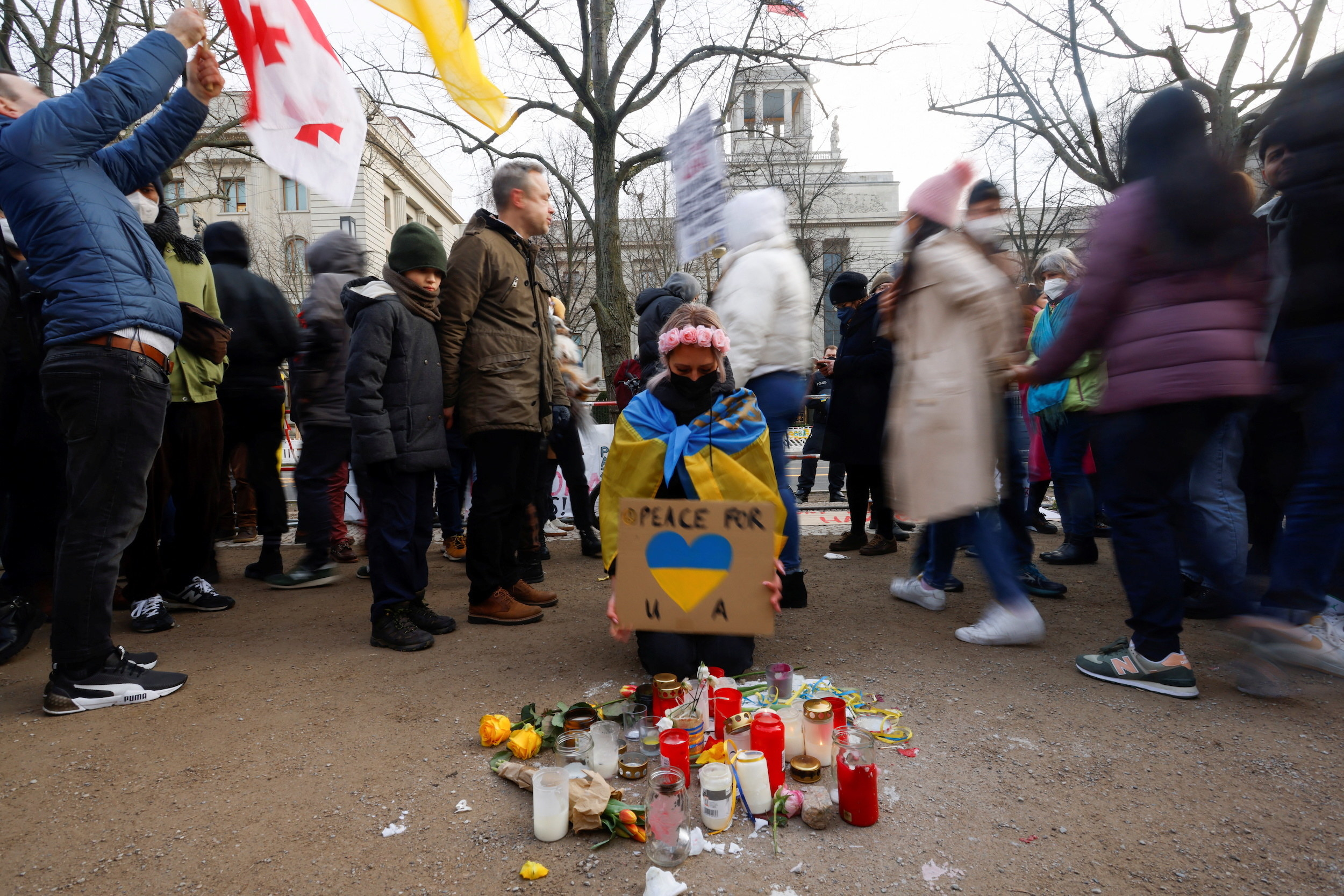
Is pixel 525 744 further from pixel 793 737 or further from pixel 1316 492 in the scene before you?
pixel 1316 492

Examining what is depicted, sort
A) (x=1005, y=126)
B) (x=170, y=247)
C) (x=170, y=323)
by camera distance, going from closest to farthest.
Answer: (x=170, y=323) < (x=170, y=247) < (x=1005, y=126)

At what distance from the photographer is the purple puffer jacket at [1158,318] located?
2510 millimetres

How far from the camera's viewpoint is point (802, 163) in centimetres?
2831

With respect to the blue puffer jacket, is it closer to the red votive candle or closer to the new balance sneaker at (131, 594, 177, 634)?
the new balance sneaker at (131, 594, 177, 634)

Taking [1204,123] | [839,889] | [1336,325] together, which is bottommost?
[839,889]

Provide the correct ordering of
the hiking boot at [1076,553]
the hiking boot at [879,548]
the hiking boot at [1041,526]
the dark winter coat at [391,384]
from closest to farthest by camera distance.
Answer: the dark winter coat at [391,384] < the hiking boot at [1076,553] < the hiking boot at [879,548] < the hiking boot at [1041,526]

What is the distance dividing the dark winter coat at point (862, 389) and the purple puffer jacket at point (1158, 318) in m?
2.16

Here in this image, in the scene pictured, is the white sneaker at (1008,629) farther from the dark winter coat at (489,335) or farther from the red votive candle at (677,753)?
the dark winter coat at (489,335)

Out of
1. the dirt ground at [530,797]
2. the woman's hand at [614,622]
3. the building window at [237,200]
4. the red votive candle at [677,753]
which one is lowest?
the dirt ground at [530,797]

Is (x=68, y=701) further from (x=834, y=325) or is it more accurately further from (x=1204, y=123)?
(x=834, y=325)

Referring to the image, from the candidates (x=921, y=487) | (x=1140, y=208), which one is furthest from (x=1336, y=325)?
(x=921, y=487)

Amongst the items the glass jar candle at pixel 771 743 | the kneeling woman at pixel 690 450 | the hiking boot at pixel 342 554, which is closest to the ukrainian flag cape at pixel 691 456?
the kneeling woman at pixel 690 450

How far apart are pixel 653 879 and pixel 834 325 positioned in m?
34.7

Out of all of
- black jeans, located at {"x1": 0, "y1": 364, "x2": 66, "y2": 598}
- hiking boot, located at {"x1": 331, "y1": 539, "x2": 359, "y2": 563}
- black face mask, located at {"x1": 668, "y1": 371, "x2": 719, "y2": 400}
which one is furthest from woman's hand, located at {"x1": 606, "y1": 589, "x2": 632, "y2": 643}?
hiking boot, located at {"x1": 331, "y1": 539, "x2": 359, "y2": 563}
